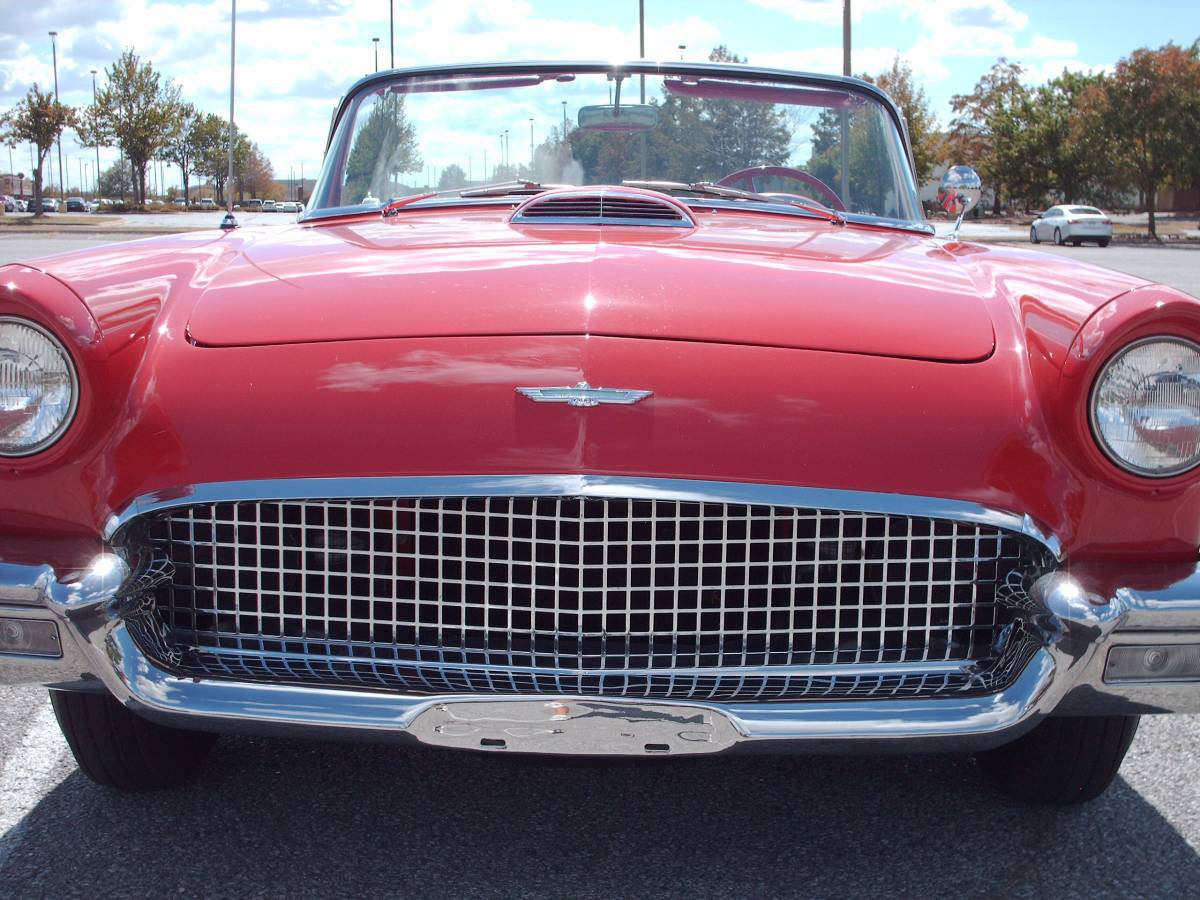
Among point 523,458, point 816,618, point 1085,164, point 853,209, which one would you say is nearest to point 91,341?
point 523,458

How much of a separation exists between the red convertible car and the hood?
0.01 meters

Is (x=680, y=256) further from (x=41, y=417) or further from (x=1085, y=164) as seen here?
(x=1085, y=164)

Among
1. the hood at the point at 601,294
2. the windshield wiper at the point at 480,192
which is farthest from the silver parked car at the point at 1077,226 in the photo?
the hood at the point at 601,294

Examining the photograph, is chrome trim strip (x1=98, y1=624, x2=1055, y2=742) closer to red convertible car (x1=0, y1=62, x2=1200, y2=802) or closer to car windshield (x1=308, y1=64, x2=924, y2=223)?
red convertible car (x1=0, y1=62, x2=1200, y2=802)

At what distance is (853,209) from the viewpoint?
3461mm

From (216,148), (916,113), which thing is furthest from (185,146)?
(916,113)

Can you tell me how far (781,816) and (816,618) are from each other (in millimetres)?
605

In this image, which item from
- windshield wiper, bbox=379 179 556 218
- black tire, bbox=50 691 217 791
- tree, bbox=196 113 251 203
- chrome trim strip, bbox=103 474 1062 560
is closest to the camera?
chrome trim strip, bbox=103 474 1062 560

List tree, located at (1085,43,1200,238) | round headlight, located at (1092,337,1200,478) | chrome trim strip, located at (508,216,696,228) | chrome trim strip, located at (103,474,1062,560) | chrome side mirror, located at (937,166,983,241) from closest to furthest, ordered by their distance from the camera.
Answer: chrome trim strip, located at (103,474,1062,560) < round headlight, located at (1092,337,1200,478) < chrome trim strip, located at (508,216,696,228) < chrome side mirror, located at (937,166,983,241) < tree, located at (1085,43,1200,238)

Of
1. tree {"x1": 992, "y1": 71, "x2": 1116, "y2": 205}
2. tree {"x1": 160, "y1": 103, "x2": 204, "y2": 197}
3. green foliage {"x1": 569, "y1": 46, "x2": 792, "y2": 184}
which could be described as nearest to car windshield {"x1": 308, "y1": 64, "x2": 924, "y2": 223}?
green foliage {"x1": 569, "y1": 46, "x2": 792, "y2": 184}

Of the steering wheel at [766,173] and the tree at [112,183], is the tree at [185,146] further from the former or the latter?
the steering wheel at [766,173]

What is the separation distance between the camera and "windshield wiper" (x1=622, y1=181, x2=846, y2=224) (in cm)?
327

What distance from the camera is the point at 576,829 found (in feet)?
7.52

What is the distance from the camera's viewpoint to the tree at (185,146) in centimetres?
5247
